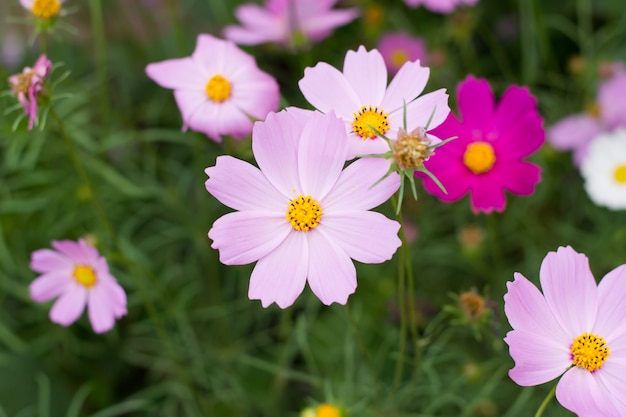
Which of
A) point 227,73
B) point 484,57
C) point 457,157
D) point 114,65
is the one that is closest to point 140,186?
point 114,65

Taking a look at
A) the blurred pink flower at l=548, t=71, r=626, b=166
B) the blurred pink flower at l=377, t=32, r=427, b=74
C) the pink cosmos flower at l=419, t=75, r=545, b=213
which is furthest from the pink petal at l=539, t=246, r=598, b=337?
the blurred pink flower at l=377, t=32, r=427, b=74

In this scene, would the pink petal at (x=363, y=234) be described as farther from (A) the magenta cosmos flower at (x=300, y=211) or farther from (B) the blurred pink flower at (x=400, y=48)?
(B) the blurred pink flower at (x=400, y=48)

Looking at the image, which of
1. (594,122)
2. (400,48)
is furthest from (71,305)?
(594,122)

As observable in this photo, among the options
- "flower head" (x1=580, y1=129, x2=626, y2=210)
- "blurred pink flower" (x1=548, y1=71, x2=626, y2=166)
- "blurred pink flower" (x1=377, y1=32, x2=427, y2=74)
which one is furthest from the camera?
"blurred pink flower" (x1=377, y1=32, x2=427, y2=74)

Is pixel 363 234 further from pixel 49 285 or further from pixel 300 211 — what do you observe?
pixel 49 285

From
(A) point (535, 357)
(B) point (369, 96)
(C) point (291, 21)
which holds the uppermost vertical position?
(C) point (291, 21)

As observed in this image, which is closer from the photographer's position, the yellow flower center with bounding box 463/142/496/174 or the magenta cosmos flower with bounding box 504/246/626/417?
the magenta cosmos flower with bounding box 504/246/626/417

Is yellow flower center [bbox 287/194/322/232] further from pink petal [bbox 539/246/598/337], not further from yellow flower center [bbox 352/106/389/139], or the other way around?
pink petal [bbox 539/246/598/337]

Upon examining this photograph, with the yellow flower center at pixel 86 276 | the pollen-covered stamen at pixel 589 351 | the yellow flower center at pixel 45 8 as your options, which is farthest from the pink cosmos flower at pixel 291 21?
the pollen-covered stamen at pixel 589 351
